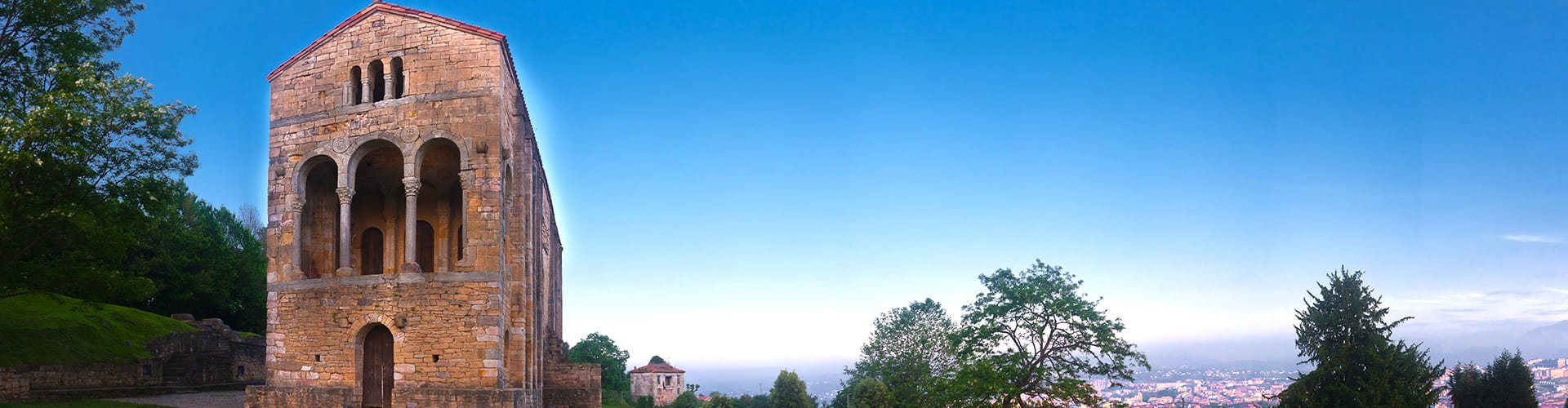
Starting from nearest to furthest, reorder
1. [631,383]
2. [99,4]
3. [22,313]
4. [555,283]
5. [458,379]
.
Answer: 1. [458,379]
2. [99,4]
3. [22,313]
4. [555,283]
5. [631,383]

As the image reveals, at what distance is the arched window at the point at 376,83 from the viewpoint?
2205cm

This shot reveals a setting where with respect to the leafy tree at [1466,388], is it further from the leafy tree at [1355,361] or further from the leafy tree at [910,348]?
the leafy tree at [910,348]

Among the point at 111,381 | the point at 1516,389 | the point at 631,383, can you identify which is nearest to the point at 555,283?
the point at 111,381

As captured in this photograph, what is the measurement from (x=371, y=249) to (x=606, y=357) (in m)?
46.7

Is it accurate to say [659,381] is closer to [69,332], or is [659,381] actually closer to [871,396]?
[871,396]

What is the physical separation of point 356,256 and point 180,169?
496 centimetres

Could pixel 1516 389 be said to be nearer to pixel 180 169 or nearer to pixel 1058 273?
pixel 1058 273

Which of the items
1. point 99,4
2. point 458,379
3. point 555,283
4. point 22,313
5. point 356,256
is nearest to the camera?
point 458,379

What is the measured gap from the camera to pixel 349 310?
69.3ft

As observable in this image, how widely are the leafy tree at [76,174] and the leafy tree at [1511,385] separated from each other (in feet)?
137

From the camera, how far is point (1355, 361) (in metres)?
28.9

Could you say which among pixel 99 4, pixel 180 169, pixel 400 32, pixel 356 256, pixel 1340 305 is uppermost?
pixel 99 4

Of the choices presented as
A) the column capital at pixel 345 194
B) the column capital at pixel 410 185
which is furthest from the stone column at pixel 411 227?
the column capital at pixel 345 194

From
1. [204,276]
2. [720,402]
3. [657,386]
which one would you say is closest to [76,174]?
[204,276]
